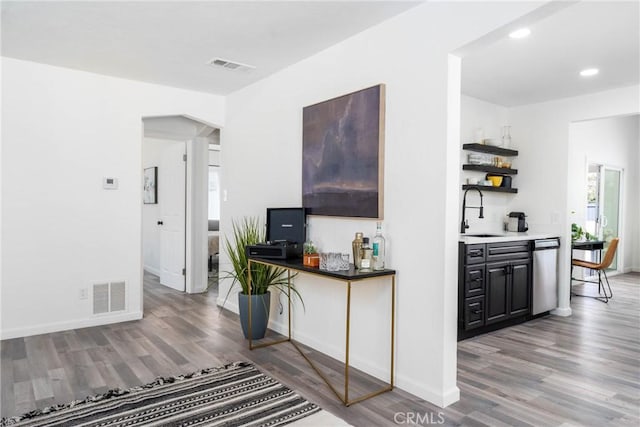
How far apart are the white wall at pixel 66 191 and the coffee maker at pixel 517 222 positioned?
4.14 m

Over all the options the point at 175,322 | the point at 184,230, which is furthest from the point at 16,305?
the point at 184,230

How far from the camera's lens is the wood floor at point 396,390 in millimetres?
2402

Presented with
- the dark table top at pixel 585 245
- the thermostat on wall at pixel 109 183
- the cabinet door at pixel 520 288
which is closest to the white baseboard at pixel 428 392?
the cabinet door at pixel 520 288

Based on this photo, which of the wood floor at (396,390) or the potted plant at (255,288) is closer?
the wood floor at (396,390)

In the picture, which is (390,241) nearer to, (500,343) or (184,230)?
(500,343)

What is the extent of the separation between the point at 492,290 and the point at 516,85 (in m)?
2.10

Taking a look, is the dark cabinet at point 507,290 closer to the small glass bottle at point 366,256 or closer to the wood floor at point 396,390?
the wood floor at point 396,390

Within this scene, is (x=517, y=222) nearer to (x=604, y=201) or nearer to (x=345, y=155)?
(x=345, y=155)

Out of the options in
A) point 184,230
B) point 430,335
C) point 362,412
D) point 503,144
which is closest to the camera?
point 362,412

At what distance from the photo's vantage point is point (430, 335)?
8.38 feet

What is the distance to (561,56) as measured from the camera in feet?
11.4

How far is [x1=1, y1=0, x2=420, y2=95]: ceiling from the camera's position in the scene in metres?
2.69

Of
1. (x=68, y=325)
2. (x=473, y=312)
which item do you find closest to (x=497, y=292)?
(x=473, y=312)

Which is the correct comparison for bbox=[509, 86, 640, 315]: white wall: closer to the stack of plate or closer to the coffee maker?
the coffee maker
